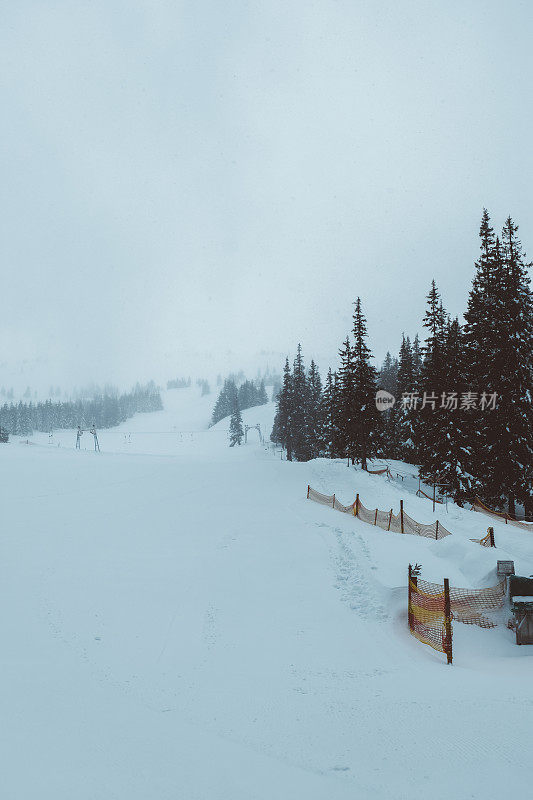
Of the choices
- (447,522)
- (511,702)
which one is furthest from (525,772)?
(447,522)

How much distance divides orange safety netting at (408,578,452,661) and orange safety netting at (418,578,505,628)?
43 centimetres

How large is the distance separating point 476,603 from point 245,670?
574 cm

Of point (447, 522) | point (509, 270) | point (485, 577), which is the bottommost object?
point (447, 522)

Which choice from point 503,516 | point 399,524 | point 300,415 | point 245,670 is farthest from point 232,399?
point 245,670

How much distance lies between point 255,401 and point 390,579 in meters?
147

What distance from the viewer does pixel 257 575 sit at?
11.9m

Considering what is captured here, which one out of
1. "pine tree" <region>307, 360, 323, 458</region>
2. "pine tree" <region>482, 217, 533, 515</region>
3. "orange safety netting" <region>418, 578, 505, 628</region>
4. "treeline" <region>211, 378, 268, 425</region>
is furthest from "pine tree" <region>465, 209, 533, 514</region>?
"treeline" <region>211, 378, 268, 425</region>

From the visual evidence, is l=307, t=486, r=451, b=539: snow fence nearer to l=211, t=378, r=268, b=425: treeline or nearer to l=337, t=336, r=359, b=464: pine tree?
l=337, t=336, r=359, b=464: pine tree

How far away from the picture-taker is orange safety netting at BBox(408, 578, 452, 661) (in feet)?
28.1

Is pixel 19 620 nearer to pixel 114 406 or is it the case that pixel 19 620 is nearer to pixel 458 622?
pixel 458 622

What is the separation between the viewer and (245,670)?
23.9ft

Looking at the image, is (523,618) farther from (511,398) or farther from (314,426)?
(314,426)

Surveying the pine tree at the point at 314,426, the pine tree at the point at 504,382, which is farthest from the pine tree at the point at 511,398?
the pine tree at the point at 314,426

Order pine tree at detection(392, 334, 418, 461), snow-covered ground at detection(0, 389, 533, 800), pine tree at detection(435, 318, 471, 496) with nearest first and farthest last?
snow-covered ground at detection(0, 389, 533, 800) < pine tree at detection(435, 318, 471, 496) < pine tree at detection(392, 334, 418, 461)
